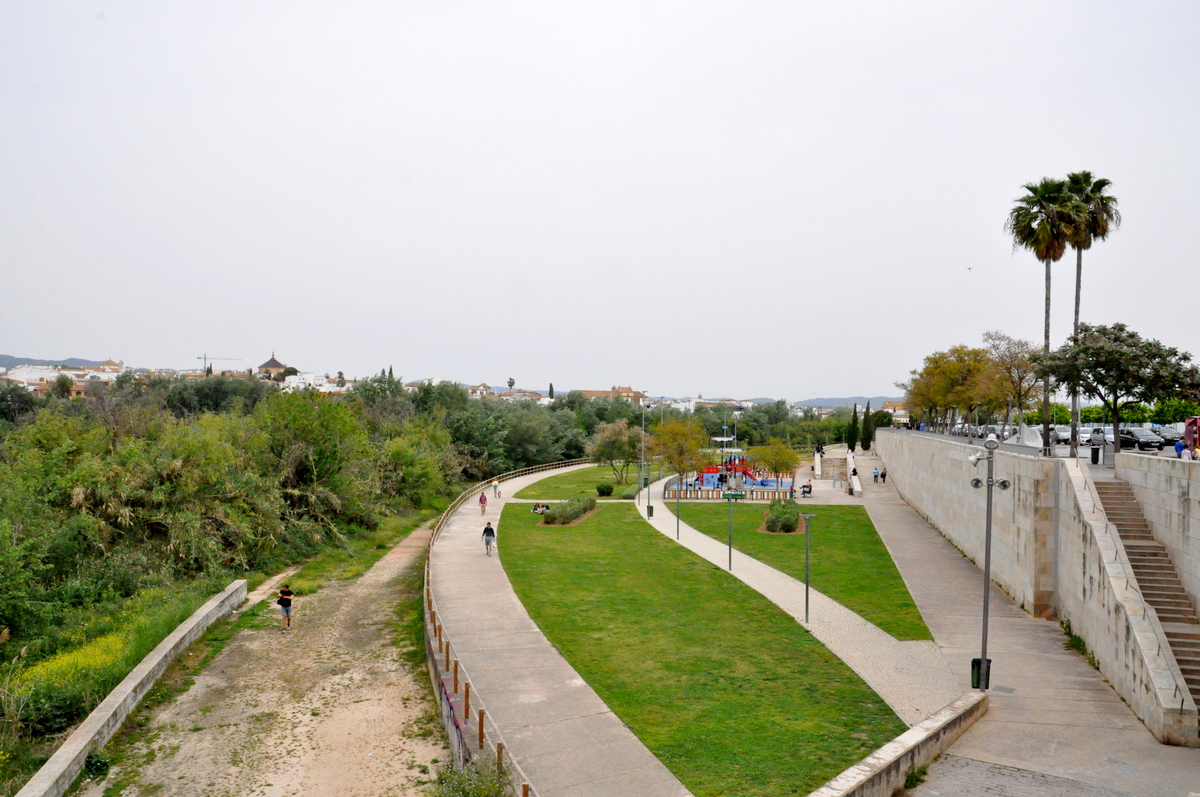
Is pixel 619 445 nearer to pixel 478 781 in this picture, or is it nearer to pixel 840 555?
pixel 840 555

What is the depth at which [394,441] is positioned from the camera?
45031 millimetres

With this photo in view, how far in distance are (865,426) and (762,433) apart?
16440mm

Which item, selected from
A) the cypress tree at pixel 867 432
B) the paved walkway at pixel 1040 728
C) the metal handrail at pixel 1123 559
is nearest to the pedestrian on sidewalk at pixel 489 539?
the paved walkway at pixel 1040 728

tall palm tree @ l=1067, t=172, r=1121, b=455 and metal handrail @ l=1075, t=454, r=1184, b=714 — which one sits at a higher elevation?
tall palm tree @ l=1067, t=172, r=1121, b=455

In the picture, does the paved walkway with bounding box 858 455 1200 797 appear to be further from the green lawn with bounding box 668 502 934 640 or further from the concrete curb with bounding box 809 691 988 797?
the green lawn with bounding box 668 502 934 640

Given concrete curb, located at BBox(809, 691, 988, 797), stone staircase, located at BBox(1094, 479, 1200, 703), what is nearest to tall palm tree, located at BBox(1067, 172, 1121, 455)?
stone staircase, located at BBox(1094, 479, 1200, 703)

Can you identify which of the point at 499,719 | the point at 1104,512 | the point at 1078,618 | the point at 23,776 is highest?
the point at 1104,512

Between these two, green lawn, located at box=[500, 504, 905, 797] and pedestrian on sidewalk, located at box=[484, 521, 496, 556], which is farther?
pedestrian on sidewalk, located at box=[484, 521, 496, 556]

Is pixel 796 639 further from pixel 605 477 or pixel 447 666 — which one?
pixel 605 477

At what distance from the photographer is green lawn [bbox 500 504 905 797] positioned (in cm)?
1176

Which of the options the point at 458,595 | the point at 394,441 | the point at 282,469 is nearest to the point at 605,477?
the point at 394,441

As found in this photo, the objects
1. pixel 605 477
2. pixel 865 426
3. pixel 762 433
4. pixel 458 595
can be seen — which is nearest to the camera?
pixel 458 595

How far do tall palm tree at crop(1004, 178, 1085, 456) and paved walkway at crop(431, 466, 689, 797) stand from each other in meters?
19.8

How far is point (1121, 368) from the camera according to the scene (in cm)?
2397
